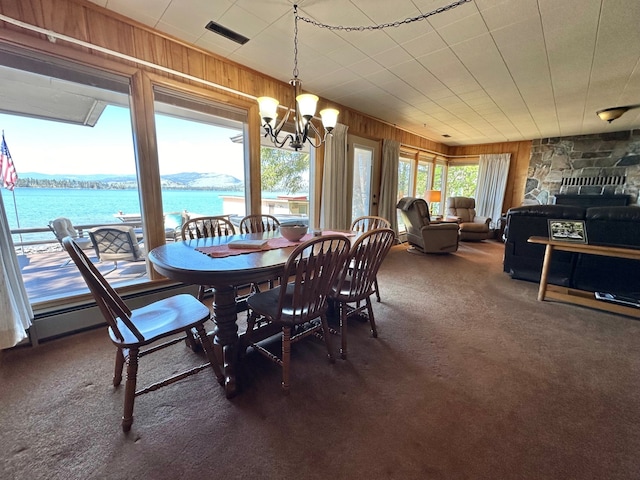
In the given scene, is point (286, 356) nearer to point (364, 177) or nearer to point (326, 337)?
point (326, 337)

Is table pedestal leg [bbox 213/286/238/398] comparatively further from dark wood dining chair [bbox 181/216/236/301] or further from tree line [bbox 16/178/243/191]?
tree line [bbox 16/178/243/191]

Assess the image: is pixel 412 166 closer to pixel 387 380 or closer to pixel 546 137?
pixel 546 137

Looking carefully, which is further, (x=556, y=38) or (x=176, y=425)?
(x=556, y=38)

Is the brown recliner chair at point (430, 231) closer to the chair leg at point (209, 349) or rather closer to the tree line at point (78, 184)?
the tree line at point (78, 184)

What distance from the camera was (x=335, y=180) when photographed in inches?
161

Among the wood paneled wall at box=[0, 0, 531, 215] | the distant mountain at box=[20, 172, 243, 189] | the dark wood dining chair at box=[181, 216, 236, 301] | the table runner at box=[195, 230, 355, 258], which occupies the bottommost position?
the table runner at box=[195, 230, 355, 258]

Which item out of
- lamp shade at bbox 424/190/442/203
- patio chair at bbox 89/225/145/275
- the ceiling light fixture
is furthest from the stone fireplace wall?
patio chair at bbox 89/225/145/275

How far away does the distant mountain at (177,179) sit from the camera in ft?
8.57

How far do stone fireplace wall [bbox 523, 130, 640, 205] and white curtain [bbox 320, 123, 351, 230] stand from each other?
5.32 metres

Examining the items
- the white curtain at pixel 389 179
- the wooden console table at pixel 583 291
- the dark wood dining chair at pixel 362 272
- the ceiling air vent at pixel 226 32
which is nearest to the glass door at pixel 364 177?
the white curtain at pixel 389 179

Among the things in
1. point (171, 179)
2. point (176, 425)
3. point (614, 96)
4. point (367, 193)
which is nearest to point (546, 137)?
point (614, 96)

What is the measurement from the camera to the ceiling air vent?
7.07 ft

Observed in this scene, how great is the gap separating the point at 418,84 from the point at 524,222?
2.18 metres

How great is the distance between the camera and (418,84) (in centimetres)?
328
